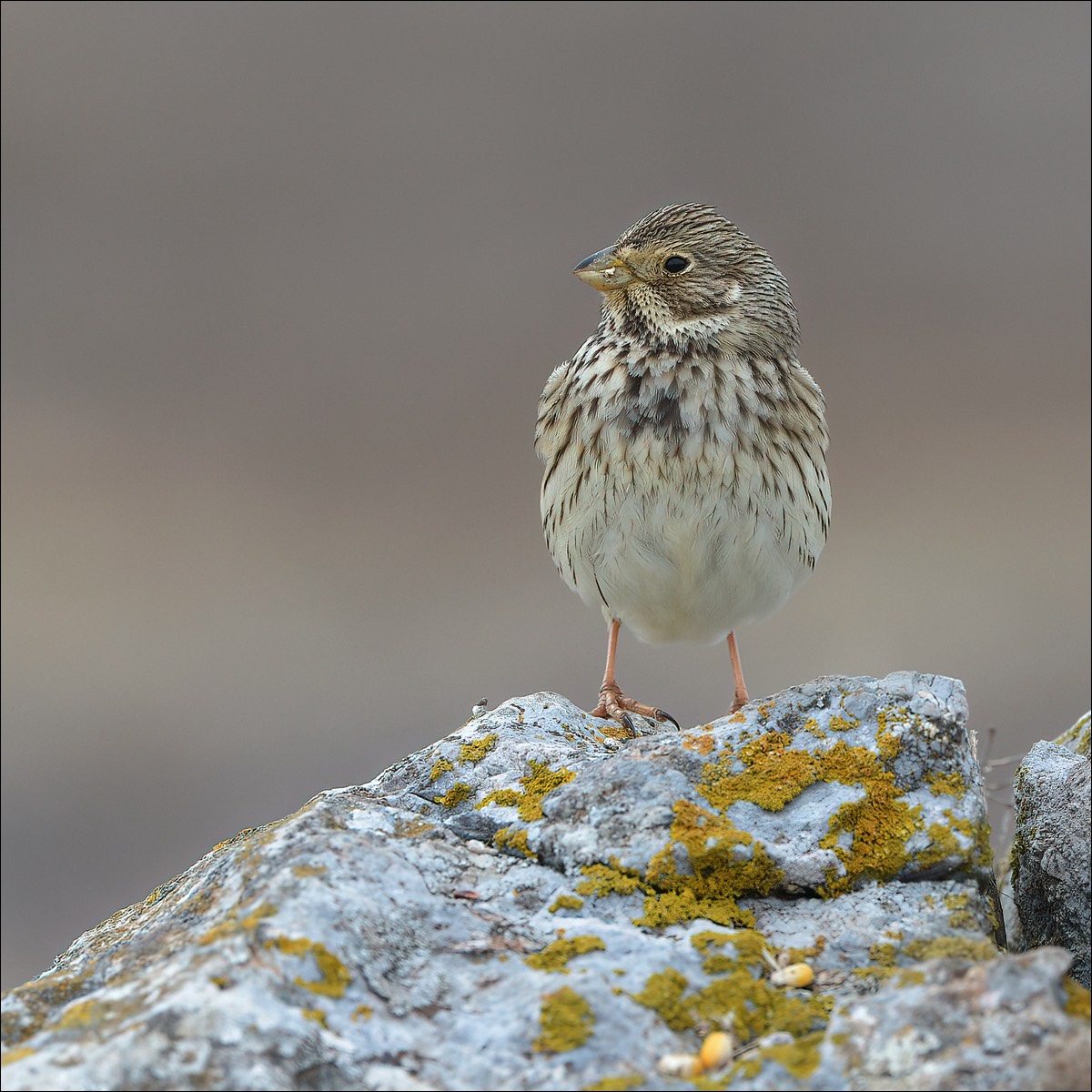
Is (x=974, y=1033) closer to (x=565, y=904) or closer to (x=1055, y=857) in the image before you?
(x=565, y=904)

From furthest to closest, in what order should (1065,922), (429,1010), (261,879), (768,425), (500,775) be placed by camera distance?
(768,425), (500,775), (1065,922), (261,879), (429,1010)

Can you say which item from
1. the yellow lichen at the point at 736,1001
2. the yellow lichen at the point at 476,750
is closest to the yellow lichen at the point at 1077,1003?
the yellow lichen at the point at 736,1001

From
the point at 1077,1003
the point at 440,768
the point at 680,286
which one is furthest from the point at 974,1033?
the point at 680,286

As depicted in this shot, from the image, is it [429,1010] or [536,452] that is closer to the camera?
[429,1010]

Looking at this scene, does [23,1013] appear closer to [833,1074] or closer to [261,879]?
[261,879]

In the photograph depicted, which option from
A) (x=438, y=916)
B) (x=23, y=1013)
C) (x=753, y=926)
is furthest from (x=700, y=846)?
(x=23, y=1013)

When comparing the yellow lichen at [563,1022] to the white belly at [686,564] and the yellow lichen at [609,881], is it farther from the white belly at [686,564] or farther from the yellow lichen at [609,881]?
the white belly at [686,564]

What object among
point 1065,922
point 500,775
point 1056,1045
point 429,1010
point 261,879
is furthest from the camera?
point 500,775
